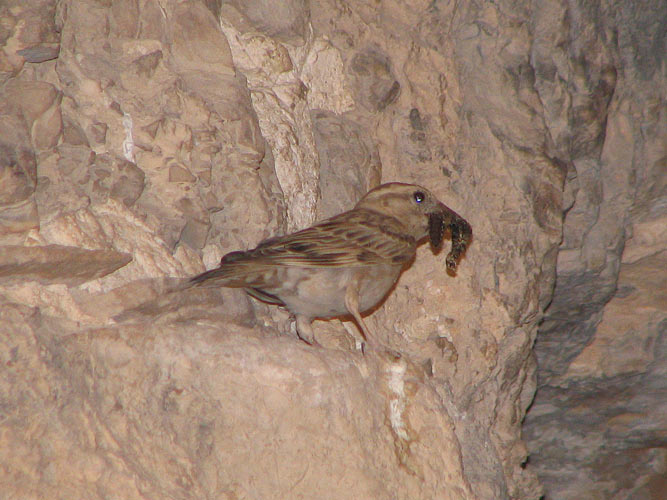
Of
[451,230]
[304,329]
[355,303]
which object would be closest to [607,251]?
[451,230]

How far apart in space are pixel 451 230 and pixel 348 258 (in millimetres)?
742

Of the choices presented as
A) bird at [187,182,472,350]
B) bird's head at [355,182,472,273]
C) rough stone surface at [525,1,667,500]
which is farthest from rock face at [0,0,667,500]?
bird's head at [355,182,472,273]

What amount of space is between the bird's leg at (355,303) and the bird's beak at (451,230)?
0.63 m

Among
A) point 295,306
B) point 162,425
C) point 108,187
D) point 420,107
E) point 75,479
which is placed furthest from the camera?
point 420,107

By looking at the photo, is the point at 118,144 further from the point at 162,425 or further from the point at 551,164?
the point at 551,164

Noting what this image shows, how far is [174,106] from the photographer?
12.5 ft

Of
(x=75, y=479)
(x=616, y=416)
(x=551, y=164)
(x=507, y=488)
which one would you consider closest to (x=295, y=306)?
(x=75, y=479)

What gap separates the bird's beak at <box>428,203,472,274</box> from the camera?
448cm

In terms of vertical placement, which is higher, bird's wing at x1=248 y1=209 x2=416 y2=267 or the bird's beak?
the bird's beak

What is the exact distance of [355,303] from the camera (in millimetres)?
4129

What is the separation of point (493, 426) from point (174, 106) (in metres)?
2.59

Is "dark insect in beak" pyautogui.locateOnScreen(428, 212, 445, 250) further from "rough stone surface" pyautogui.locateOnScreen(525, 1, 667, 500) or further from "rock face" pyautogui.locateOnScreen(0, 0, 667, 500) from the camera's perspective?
"rough stone surface" pyautogui.locateOnScreen(525, 1, 667, 500)

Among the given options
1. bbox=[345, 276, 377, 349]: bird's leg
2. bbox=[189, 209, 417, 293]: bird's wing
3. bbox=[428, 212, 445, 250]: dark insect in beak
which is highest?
bbox=[428, 212, 445, 250]: dark insect in beak

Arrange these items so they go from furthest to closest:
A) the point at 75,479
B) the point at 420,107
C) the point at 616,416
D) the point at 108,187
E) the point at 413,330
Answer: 1. the point at 616,416
2. the point at 420,107
3. the point at 413,330
4. the point at 108,187
5. the point at 75,479
